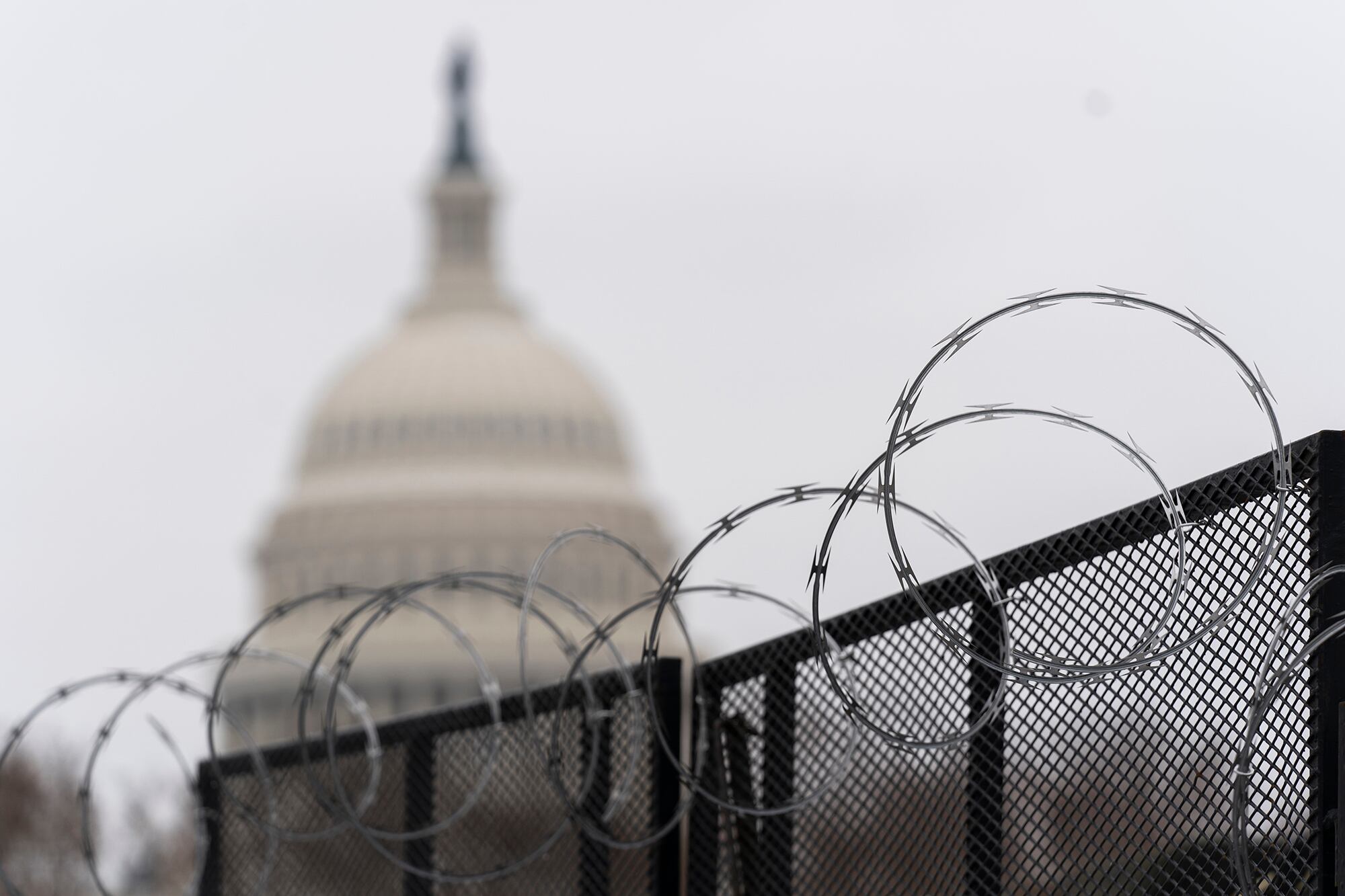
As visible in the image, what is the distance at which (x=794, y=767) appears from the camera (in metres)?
11.4

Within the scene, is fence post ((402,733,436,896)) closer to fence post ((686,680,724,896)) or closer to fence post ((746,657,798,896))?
fence post ((686,680,724,896))

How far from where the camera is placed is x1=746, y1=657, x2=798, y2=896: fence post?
1147 cm

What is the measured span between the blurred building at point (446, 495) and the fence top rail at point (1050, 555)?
12457cm

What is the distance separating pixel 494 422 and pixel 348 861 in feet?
460

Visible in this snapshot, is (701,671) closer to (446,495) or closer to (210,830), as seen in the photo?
(210,830)

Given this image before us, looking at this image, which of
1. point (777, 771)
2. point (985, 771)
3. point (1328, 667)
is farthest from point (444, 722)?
point (1328, 667)

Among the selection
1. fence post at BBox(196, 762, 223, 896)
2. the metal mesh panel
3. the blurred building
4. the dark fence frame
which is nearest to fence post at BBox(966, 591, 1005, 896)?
the metal mesh panel

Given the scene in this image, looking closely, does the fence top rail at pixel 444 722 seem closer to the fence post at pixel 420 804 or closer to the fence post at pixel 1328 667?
the fence post at pixel 420 804

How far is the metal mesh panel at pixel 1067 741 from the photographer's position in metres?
8.14

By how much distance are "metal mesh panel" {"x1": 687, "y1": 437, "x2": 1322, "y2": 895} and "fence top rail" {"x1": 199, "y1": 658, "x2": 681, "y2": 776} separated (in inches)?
47.9

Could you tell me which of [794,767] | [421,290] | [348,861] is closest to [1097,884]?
[794,767]

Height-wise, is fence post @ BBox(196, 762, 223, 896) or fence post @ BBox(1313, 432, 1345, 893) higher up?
fence post @ BBox(1313, 432, 1345, 893)

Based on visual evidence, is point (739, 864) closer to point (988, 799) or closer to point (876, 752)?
point (876, 752)

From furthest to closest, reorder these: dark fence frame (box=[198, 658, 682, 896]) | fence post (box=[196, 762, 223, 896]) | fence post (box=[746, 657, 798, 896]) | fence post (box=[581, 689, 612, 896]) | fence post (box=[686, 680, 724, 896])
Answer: fence post (box=[196, 762, 223, 896]) < fence post (box=[581, 689, 612, 896]) < dark fence frame (box=[198, 658, 682, 896]) < fence post (box=[686, 680, 724, 896]) < fence post (box=[746, 657, 798, 896])
